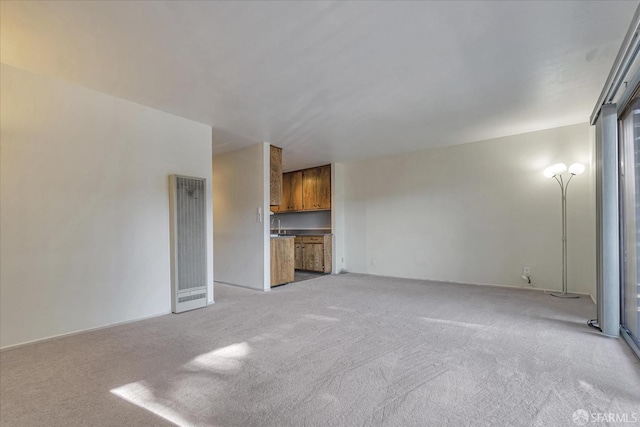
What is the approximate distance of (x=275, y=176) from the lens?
17.4 ft

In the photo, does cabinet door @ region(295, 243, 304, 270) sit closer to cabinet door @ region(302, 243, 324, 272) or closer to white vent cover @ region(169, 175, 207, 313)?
cabinet door @ region(302, 243, 324, 272)

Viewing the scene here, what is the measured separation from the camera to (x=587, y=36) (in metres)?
2.24

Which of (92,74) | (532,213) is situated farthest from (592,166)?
(92,74)

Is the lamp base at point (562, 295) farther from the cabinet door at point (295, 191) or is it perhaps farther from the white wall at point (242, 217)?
the cabinet door at point (295, 191)

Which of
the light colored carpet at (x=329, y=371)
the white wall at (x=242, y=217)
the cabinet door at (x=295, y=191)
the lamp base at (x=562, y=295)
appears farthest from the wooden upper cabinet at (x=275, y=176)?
the lamp base at (x=562, y=295)

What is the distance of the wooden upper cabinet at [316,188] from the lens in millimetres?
6961

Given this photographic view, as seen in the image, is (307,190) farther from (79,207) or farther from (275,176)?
(79,207)

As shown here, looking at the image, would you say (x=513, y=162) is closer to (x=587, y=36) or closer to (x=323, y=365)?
(x=587, y=36)

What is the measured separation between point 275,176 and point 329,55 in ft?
10.0

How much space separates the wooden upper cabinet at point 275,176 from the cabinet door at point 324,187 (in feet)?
5.91

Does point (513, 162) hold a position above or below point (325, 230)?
above

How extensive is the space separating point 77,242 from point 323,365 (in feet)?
8.73

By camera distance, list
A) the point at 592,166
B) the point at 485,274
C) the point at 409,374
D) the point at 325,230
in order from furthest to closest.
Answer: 1. the point at 325,230
2. the point at 485,274
3. the point at 592,166
4. the point at 409,374

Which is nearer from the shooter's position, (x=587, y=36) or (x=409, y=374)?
(x=409, y=374)
